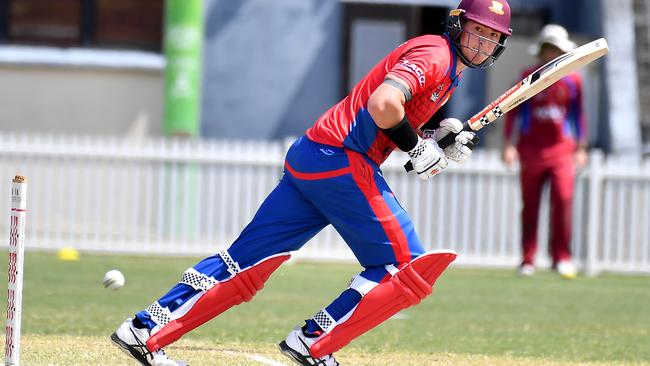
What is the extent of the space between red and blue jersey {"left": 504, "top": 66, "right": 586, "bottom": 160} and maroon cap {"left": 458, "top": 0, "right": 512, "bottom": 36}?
668 cm

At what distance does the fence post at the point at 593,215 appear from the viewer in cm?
1385

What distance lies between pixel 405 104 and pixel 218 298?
1.24 meters

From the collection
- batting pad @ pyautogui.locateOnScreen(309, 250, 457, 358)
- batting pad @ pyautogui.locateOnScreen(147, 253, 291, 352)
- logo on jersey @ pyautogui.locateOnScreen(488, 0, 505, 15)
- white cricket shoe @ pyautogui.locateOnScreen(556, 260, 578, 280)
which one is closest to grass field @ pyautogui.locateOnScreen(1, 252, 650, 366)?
white cricket shoe @ pyautogui.locateOnScreen(556, 260, 578, 280)

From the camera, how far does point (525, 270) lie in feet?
43.2

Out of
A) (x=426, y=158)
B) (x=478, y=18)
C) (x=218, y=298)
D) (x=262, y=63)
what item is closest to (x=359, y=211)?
(x=426, y=158)

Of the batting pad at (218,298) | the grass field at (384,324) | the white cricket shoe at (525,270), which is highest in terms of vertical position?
the batting pad at (218,298)

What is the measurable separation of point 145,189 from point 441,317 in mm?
5661

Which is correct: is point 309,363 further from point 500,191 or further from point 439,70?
point 500,191

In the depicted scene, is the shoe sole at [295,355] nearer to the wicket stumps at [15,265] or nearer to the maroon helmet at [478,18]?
the wicket stumps at [15,265]

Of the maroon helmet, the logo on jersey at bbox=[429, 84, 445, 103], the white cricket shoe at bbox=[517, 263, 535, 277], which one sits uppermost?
the maroon helmet

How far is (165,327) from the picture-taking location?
5.82m

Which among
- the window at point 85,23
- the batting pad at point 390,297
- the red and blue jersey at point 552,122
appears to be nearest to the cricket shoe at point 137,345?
the batting pad at point 390,297

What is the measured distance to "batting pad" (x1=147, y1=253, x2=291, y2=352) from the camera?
229 inches

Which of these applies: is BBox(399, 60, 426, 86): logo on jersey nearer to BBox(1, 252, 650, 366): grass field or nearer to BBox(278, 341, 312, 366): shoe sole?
BBox(278, 341, 312, 366): shoe sole
